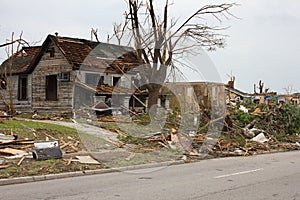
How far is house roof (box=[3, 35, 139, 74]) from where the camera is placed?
102ft

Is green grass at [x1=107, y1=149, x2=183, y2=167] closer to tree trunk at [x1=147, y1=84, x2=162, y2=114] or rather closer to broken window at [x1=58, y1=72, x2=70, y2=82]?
tree trunk at [x1=147, y1=84, x2=162, y2=114]

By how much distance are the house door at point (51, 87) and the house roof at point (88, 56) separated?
198cm

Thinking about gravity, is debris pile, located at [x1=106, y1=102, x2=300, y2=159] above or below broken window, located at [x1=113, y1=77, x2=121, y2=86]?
below

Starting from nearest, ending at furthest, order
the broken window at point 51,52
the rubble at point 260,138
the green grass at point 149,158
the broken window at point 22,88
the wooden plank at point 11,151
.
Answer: the green grass at point 149,158, the wooden plank at point 11,151, the rubble at point 260,138, the broken window at point 51,52, the broken window at point 22,88

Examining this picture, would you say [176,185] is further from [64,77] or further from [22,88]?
[22,88]

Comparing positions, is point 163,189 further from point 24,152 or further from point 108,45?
point 108,45

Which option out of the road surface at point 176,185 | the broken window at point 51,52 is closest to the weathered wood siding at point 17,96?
the broken window at point 51,52

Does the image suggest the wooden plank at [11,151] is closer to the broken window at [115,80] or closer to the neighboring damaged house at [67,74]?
the neighboring damaged house at [67,74]

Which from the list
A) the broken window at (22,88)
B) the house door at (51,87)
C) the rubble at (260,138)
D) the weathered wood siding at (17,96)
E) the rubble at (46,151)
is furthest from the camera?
the broken window at (22,88)

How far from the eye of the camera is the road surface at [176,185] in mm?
9091

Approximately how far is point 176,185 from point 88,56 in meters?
23.2

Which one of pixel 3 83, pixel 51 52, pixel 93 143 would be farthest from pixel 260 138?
pixel 3 83

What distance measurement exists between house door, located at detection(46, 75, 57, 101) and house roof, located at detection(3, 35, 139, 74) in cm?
198

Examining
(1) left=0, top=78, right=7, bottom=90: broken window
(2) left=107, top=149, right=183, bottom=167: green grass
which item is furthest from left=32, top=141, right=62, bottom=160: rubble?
(1) left=0, top=78, right=7, bottom=90: broken window
